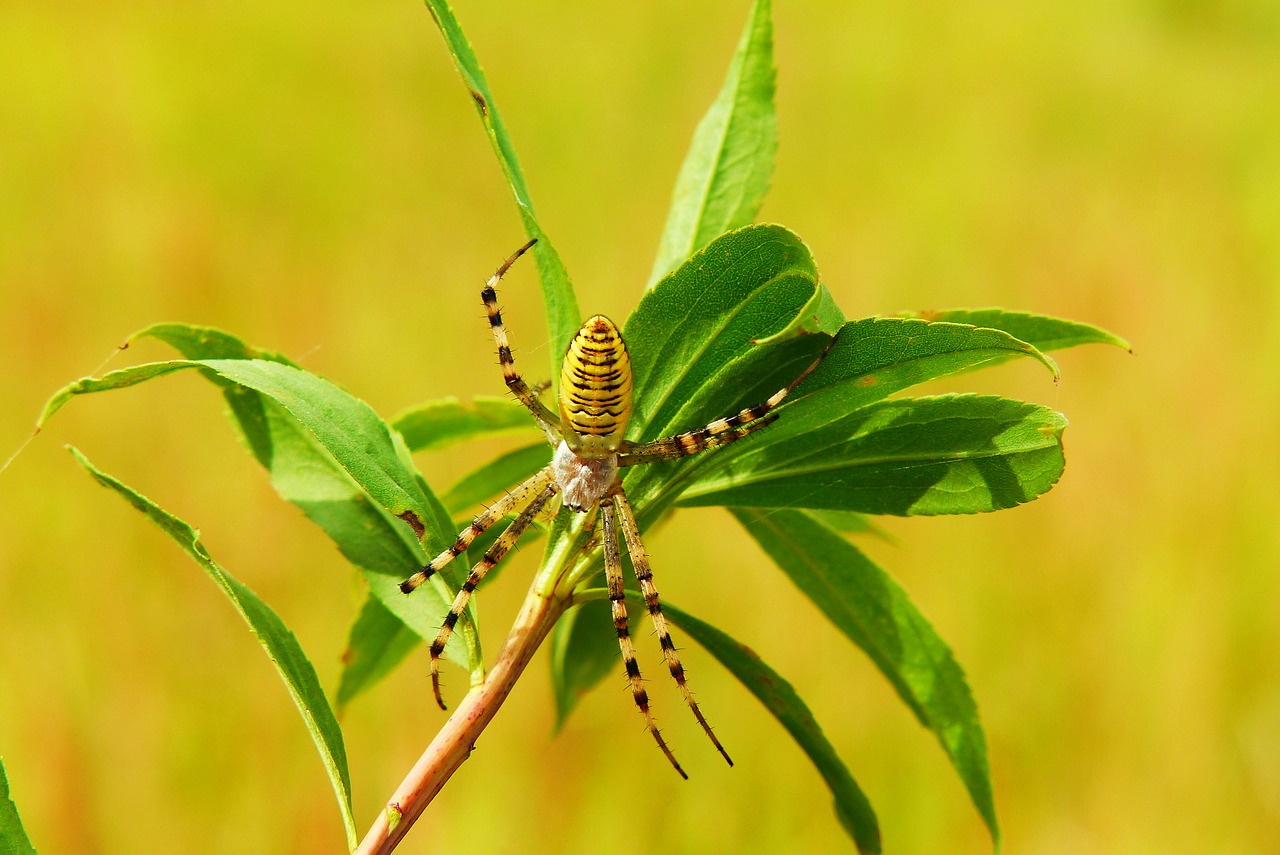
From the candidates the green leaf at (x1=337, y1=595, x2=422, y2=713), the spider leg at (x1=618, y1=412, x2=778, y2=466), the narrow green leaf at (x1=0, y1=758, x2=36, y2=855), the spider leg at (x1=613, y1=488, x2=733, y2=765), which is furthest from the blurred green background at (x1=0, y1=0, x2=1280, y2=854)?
the narrow green leaf at (x1=0, y1=758, x2=36, y2=855)

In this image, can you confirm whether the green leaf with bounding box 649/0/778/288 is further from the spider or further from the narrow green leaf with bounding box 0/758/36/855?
the narrow green leaf with bounding box 0/758/36/855

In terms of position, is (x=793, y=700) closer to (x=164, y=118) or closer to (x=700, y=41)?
(x=164, y=118)

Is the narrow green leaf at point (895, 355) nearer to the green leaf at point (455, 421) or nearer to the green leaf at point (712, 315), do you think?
the green leaf at point (712, 315)

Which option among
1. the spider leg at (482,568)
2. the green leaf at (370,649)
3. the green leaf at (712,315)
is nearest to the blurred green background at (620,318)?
the spider leg at (482,568)

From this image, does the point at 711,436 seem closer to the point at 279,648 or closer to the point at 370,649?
the point at 279,648

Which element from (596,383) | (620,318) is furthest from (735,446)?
(620,318)

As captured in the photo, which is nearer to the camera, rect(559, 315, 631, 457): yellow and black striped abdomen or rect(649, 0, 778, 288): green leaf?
rect(559, 315, 631, 457): yellow and black striped abdomen

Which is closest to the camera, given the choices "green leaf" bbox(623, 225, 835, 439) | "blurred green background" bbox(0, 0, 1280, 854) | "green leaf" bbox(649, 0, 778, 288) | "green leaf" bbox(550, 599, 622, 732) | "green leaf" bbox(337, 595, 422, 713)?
"green leaf" bbox(623, 225, 835, 439)
